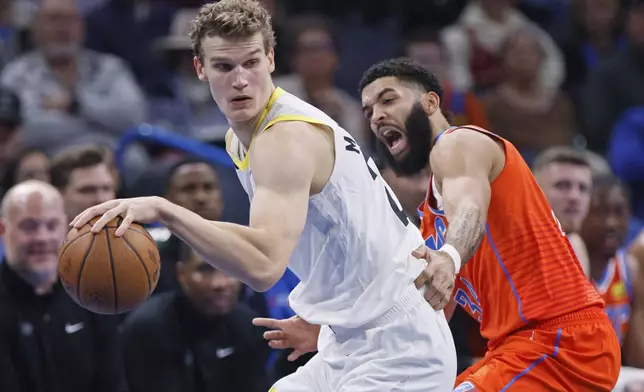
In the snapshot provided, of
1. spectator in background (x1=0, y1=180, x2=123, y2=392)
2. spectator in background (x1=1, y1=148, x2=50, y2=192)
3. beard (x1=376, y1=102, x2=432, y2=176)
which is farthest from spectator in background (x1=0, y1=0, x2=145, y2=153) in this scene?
beard (x1=376, y1=102, x2=432, y2=176)

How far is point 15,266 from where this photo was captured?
6.79m

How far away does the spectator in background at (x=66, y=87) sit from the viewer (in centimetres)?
924

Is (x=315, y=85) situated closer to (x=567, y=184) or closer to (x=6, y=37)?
(x=6, y=37)

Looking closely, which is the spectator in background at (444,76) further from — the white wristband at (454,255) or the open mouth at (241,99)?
the open mouth at (241,99)

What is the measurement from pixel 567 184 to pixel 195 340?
8.78 ft

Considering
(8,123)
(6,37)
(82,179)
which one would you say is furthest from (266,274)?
(6,37)

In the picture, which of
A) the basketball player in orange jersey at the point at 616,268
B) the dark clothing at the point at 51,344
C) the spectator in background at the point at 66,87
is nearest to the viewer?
the dark clothing at the point at 51,344

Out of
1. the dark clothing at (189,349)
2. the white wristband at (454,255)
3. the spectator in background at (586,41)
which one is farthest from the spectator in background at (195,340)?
the spectator in background at (586,41)

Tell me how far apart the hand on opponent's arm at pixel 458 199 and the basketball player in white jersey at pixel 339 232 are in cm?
8

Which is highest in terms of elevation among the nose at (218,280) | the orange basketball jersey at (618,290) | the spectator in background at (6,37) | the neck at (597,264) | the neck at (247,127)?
the spectator in background at (6,37)

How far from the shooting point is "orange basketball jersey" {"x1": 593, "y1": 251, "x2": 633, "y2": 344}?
7.69m

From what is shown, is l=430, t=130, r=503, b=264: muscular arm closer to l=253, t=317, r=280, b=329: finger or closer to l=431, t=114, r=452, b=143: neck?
l=431, t=114, r=452, b=143: neck

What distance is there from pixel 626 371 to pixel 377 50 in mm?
5567

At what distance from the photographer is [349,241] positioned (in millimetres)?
4164
